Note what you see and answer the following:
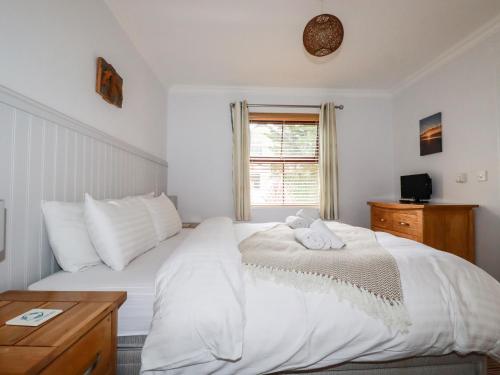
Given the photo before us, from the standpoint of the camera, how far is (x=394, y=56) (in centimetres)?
294

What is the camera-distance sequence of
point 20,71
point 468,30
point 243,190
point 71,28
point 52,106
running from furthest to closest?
point 243,190
point 468,30
point 71,28
point 52,106
point 20,71

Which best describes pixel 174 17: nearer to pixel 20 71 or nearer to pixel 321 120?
pixel 20 71

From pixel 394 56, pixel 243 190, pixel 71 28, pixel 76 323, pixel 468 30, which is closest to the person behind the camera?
pixel 76 323

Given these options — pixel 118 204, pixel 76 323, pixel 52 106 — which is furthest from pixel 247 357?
pixel 52 106

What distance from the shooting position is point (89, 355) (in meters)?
0.76

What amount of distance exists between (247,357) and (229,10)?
8.07 feet

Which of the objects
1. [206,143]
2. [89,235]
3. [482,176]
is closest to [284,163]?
[206,143]

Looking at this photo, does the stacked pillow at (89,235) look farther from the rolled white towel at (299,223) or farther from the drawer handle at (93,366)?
the rolled white towel at (299,223)

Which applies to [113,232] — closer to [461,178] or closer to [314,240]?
[314,240]

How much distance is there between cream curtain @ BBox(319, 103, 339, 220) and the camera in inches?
144

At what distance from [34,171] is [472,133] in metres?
3.65

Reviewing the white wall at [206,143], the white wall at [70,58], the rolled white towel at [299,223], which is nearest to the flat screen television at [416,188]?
the white wall at [206,143]

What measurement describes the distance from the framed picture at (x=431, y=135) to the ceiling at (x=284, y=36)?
27.2 inches

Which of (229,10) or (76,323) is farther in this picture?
(229,10)
